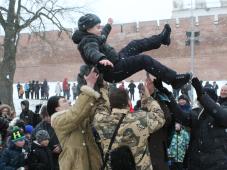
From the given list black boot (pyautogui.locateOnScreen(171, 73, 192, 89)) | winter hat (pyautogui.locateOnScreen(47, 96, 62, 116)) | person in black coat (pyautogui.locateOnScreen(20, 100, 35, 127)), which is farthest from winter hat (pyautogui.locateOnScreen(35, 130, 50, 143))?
person in black coat (pyautogui.locateOnScreen(20, 100, 35, 127))

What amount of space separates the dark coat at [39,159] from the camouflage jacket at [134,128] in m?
2.39

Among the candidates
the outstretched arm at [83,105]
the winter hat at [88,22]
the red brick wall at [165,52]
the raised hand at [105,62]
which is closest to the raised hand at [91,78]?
the outstretched arm at [83,105]

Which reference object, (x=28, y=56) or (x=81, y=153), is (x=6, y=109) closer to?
(x=81, y=153)

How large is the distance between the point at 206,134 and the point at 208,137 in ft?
0.12

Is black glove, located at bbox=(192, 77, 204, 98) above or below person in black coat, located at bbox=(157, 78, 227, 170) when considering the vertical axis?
above

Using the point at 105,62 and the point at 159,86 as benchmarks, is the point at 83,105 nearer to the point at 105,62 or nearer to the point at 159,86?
the point at 105,62

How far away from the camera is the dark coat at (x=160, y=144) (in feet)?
15.5

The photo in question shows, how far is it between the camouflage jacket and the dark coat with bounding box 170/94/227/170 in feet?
2.00

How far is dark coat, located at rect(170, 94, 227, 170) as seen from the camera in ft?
15.9

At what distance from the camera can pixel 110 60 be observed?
4.55 meters

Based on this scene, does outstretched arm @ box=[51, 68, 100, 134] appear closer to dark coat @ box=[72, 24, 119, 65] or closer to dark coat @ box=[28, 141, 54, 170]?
dark coat @ box=[72, 24, 119, 65]

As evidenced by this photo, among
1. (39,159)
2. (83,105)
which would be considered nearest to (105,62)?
(83,105)

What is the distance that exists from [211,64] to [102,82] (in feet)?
145

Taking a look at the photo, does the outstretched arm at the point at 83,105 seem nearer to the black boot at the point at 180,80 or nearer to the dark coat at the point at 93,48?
the dark coat at the point at 93,48
